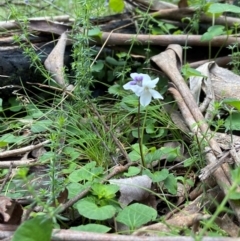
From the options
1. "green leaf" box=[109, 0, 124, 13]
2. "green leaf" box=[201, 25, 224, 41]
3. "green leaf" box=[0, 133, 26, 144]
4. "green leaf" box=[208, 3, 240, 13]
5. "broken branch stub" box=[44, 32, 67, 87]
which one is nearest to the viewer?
"green leaf" box=[0, 133, 26, 144]

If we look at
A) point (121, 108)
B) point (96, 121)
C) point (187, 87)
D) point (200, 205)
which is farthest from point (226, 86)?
point (200, 205)

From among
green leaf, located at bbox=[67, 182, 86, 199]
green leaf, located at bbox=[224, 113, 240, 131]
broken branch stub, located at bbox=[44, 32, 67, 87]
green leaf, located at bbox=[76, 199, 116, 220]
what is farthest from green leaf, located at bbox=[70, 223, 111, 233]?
broken branch stub, located at bbox=[44, 32, 67, 87]

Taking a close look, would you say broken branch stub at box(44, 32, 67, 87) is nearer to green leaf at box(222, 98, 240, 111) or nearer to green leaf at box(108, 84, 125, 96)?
green leaf at box(108, 84, 125, 96)

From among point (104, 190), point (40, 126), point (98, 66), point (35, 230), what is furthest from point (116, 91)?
point (35, 230)

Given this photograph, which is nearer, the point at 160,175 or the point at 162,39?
the point at 160,175

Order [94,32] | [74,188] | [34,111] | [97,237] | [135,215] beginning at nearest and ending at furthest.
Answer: [97,237], [135,215], [74,188], [34,111], [94,32]

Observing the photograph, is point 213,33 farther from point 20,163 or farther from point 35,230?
point 35,230
